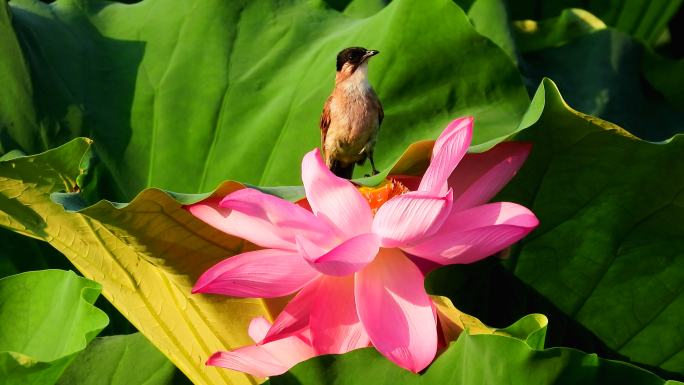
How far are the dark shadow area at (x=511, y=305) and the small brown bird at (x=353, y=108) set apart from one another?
570 mm

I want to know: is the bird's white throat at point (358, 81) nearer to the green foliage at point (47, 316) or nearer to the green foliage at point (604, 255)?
the green foliage at point (604, 255)

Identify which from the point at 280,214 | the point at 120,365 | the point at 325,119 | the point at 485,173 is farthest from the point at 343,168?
the point at 280,214

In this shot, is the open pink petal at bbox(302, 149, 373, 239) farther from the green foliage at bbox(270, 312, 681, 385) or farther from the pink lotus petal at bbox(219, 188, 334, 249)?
the green foliage at bbox(270, 312, 681, 385)

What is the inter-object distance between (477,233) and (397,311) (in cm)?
9

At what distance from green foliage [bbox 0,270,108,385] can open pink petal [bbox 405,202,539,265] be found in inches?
12.9

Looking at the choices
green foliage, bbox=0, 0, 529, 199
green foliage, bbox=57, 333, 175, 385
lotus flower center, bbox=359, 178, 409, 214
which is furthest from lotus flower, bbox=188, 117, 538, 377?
green foliage, bbox=0, 0, 529, 199

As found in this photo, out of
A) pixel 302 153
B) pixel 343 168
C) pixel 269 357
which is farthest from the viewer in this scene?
pixel 343 168

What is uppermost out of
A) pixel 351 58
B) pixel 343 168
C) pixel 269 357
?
pixel 269 357

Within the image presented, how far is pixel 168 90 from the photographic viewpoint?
6.01ft

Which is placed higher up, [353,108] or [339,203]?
[339,203]

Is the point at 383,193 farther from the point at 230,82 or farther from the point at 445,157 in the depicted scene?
the point at 230,82

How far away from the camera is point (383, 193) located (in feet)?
3.18

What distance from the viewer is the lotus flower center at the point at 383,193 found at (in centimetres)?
97

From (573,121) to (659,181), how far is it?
0.14 meters
